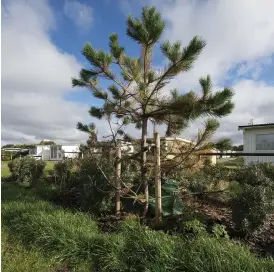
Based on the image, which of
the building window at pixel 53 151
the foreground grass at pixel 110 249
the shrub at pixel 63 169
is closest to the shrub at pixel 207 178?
the foreground grass at pixel 110 249

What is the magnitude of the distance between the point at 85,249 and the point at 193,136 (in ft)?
8.20

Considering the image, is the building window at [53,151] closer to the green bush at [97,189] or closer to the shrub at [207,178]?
the shrub at [207,178]

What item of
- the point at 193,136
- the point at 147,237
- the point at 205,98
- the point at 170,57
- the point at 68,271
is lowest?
the point at 68,271

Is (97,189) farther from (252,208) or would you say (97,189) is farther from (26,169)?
(26,169)

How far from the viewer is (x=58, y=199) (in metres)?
7.90

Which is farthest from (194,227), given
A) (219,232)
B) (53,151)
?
(53,151)

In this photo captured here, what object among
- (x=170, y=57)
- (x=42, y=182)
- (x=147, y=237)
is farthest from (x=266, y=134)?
(x=147, y=237)

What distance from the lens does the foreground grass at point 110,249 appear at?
10.6 feet

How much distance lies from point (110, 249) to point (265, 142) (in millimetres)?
13705

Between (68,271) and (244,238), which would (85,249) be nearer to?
(68,271)

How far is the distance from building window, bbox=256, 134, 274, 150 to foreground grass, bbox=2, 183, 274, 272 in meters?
12.7

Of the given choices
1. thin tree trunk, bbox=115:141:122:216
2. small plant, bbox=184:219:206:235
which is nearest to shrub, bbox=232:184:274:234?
small plant, bbox=184:219:206:235

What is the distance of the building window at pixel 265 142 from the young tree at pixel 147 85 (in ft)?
36.9

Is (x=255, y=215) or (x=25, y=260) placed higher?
(x=255, y=215)
